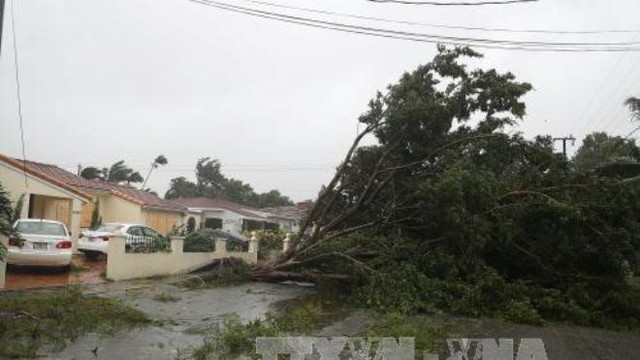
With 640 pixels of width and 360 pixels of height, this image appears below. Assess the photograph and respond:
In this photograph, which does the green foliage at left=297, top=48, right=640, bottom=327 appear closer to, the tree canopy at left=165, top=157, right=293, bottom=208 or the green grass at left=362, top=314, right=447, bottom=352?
the green grass at left=362, top=314, right=447, bottom=352

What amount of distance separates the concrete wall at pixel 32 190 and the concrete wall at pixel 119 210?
6943 millimetres

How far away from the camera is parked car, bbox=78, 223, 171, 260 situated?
1825 cm

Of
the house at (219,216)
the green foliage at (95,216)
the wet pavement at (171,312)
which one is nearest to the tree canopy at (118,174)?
the house at (219,216)

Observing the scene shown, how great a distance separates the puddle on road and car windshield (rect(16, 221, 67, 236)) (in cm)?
114

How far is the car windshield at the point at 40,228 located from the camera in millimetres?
15336

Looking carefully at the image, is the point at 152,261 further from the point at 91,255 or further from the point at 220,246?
the point at 220,246

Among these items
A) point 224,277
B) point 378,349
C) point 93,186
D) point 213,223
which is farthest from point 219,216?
point 378,349

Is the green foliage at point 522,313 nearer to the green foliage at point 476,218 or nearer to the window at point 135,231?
the green foliage at point 476,218

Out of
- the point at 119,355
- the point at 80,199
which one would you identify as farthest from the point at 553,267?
the point at 80,199

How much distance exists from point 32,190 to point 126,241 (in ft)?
17.1

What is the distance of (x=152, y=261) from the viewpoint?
58.4 ft

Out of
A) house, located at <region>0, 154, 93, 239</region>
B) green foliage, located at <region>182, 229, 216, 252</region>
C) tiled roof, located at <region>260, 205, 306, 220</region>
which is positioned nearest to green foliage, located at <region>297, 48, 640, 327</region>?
green foliage, located at <region>182, 229, 216, 252</region>

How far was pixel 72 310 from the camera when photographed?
1004 centimetres

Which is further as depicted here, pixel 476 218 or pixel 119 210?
pixel 119 210
